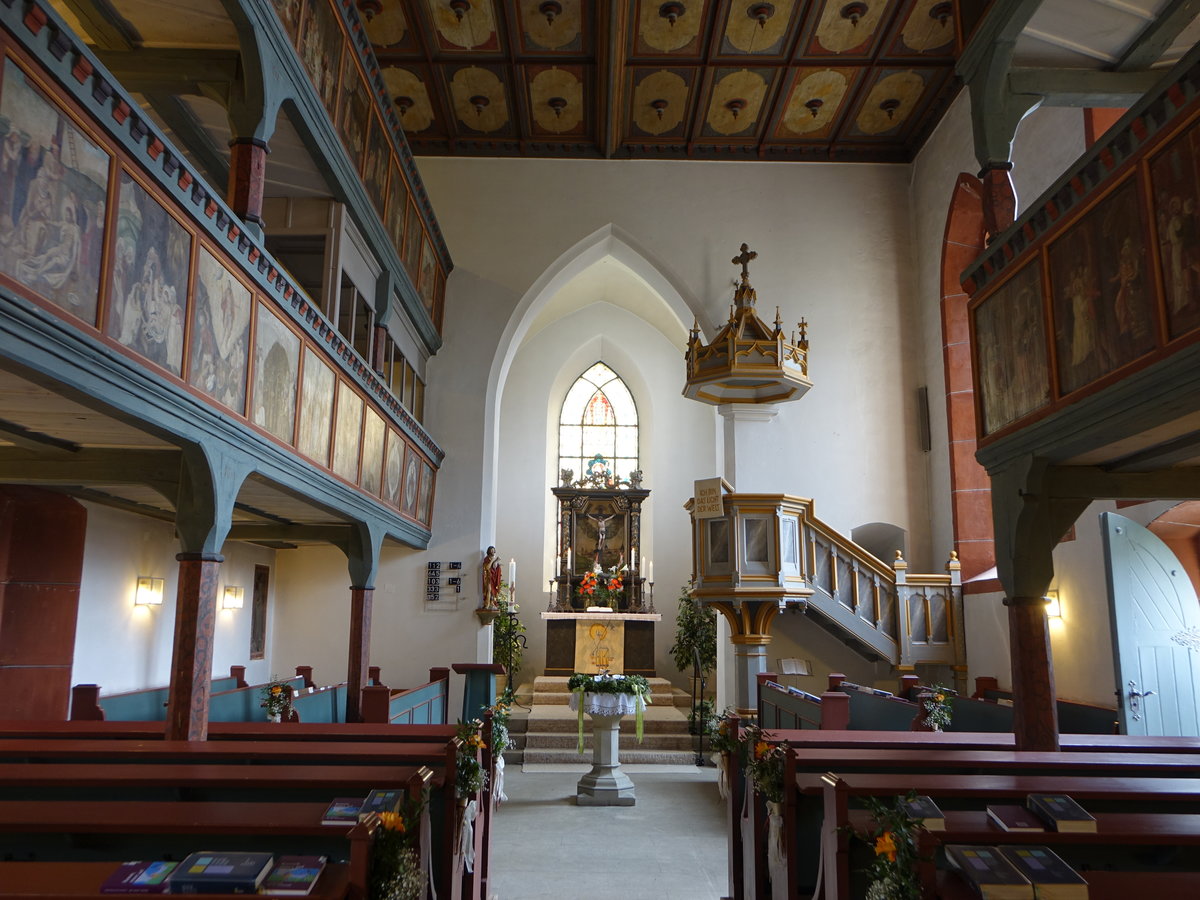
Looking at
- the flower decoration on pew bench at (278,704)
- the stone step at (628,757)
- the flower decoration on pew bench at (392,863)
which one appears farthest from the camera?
the stone step at (628,757)

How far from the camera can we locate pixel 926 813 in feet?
10.5

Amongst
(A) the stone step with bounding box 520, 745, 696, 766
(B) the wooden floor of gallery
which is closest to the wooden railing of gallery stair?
(A) the stone step with bounding box 520, 745, 696, 766

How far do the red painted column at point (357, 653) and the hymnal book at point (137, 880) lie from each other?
22.5 ft

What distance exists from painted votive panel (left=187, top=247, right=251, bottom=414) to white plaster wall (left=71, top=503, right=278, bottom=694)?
3746mm

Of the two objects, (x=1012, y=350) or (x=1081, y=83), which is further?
(x=1081, y=83)

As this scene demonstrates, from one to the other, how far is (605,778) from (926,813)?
7055mm

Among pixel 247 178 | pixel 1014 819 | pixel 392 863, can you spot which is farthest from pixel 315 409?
pixel 1014 819

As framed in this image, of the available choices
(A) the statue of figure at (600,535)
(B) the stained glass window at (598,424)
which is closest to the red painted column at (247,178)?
(A) the statue of figure at (600,535)

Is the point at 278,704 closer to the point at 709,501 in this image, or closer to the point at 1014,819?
the point at 709,501

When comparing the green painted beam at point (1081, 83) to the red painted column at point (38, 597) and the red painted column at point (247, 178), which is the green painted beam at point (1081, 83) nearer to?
the red painted column at point (247, 178)

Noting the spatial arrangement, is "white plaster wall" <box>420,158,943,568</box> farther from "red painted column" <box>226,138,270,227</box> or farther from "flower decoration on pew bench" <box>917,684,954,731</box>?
"red painted column" <box>226,138,270,227</box>

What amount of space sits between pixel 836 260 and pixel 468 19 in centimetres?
683

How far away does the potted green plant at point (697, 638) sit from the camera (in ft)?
47.6

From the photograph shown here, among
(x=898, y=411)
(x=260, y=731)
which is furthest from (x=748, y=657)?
(x=260, y=731)
